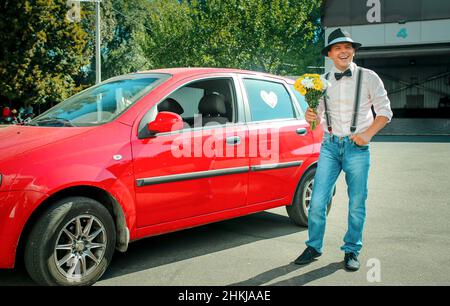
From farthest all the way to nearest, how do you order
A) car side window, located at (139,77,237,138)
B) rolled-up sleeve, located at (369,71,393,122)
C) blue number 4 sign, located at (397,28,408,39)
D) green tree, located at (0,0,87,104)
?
green tree, located at (0,0,87,104), blue number 4 sign, located at (397,28,408,39), car side window, located at (139,77,237,138), rolled-up sleeve, located at (369,71,393,122)

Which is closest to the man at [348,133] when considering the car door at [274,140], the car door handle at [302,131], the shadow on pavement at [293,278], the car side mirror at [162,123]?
the shadow on pavement at [293,278]

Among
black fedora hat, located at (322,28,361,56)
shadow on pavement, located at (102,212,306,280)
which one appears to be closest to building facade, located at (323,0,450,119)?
shadow on pavement, located at (102,212,306,280)

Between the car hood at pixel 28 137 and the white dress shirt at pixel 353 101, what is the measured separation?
Result: 6.77 feet

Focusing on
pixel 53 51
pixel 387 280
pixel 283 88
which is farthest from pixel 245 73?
pixel 53 51

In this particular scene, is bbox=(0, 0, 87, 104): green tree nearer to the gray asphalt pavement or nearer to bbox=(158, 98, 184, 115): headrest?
the gray asphalt pavement

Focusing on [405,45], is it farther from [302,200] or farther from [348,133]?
[348,133]

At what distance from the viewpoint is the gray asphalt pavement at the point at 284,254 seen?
398 centimetres

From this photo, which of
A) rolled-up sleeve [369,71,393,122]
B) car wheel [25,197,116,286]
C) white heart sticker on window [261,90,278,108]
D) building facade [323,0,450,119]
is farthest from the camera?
building facade [323,0,450,119]

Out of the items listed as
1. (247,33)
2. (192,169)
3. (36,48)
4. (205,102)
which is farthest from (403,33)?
(192,169)

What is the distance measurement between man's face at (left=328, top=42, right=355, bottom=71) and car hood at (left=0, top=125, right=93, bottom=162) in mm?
2153

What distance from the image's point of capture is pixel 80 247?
12.1 ft

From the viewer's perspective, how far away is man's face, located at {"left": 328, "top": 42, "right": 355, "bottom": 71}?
4.26 metres

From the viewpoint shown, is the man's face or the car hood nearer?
the car hood

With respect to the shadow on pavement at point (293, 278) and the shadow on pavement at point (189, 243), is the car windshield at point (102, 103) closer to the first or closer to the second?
the shadow on pavement at point (189, 243)
